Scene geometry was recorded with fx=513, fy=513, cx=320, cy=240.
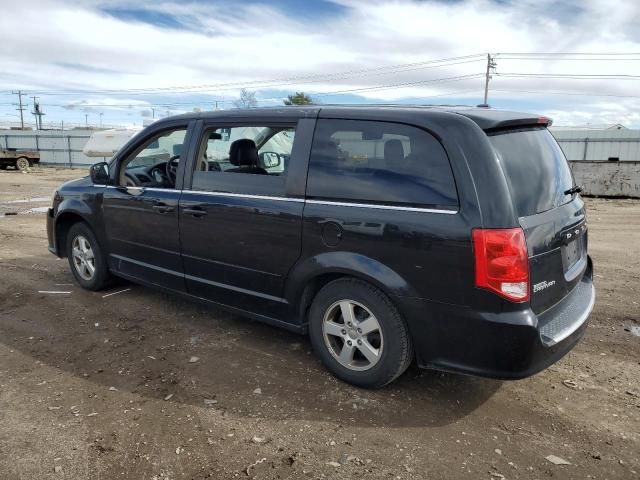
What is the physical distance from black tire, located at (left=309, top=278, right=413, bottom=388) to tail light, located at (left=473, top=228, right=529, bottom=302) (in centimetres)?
63

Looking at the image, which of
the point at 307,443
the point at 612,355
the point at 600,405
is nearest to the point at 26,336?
the point at 307,443

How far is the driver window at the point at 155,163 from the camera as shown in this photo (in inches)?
174

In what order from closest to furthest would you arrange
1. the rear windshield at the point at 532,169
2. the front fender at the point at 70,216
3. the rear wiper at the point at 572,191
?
the rear windshield at the point at 532,169 → the rear wiper at the point at 572,191 → the front fender at the point at 70,216

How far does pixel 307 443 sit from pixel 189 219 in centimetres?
204

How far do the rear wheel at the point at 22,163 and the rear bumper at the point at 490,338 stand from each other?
31.9 metres

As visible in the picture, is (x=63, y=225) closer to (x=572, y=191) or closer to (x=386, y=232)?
(x=386, y=232)

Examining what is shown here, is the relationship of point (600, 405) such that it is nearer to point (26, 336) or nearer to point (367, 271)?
point (367, 271)

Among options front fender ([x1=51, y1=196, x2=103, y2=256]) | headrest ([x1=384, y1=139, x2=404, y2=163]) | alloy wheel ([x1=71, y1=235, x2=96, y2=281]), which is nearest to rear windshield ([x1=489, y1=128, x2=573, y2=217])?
headrest ([x1=384, y1=139, x2=404, y2=163])

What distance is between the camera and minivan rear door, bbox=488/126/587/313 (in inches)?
113

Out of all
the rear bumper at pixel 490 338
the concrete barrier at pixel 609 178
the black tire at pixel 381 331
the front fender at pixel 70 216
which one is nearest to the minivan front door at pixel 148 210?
the front fender at pixel 70 216

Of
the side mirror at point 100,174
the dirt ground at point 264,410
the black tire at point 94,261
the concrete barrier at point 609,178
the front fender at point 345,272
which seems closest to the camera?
the dirt ground at point 264,410

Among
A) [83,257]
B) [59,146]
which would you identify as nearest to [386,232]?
[83,257]

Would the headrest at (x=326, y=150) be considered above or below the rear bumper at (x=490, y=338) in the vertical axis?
above

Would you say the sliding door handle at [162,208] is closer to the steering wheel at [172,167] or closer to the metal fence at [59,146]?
the steering wheel at [172,167]
